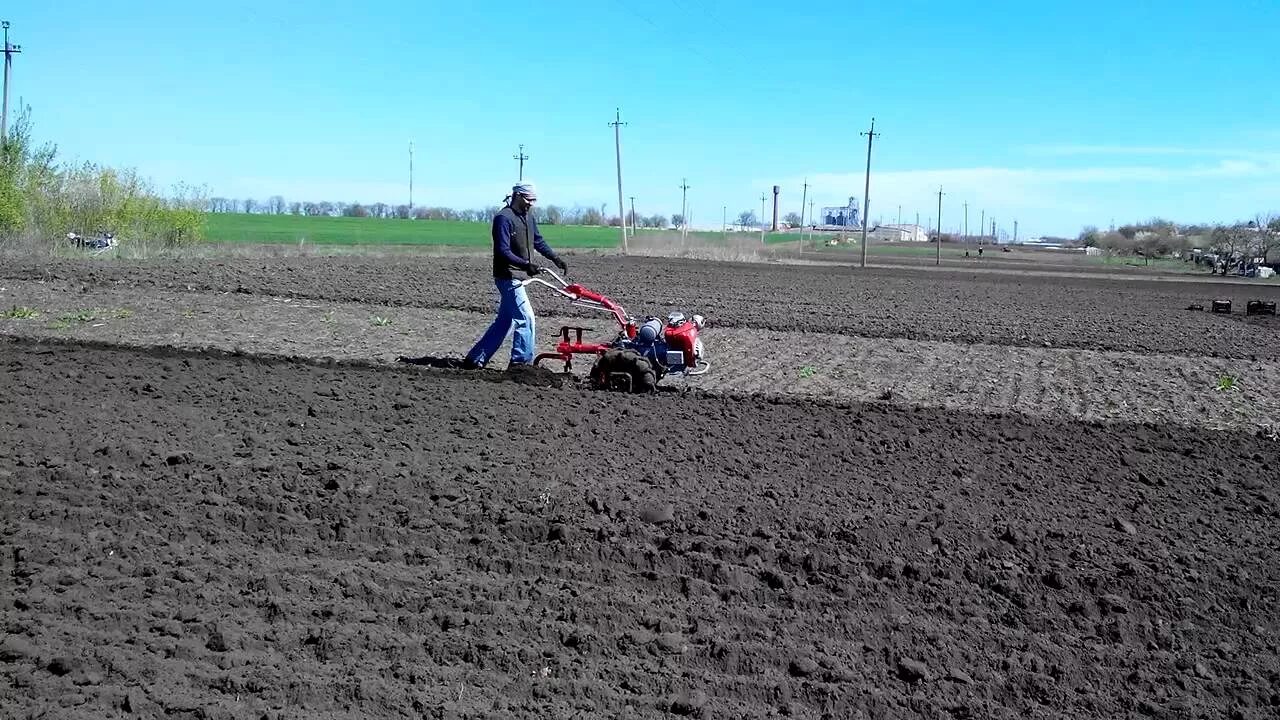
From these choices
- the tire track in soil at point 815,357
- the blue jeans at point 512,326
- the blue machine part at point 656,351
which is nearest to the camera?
the blue machine part at point 656,351

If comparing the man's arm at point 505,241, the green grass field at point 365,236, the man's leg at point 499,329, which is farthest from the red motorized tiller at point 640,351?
the green grass field at point 365,236

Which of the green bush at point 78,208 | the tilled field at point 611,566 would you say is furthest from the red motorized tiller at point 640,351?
the green bush at point 78,208

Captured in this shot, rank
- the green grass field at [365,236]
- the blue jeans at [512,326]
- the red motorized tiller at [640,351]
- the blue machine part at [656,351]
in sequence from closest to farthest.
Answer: the red motorized tiller at [640,351] < the blue machine part at [656,351] < the blue jeans at [512,326] < the green grass field at [365,236]

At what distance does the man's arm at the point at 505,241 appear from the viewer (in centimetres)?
1181

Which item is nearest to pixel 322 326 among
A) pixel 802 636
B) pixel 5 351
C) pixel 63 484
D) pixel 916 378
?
pixel 5 351

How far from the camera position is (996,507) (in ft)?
24.4

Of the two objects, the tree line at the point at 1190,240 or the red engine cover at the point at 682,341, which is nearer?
the red engine cover at the point at 682,341

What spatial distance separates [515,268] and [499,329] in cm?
79

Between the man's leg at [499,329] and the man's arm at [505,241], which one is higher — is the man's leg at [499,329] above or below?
below

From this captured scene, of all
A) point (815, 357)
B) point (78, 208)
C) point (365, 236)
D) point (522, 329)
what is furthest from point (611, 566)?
point (365, 236)

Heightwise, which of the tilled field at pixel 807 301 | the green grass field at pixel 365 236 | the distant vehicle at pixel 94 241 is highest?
the green grass field at pixel 365 236

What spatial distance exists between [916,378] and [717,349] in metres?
3.59

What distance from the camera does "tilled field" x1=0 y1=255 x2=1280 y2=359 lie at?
67.1 ft

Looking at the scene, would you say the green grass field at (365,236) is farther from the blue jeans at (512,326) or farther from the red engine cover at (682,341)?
the red engine cover at (682,341)
